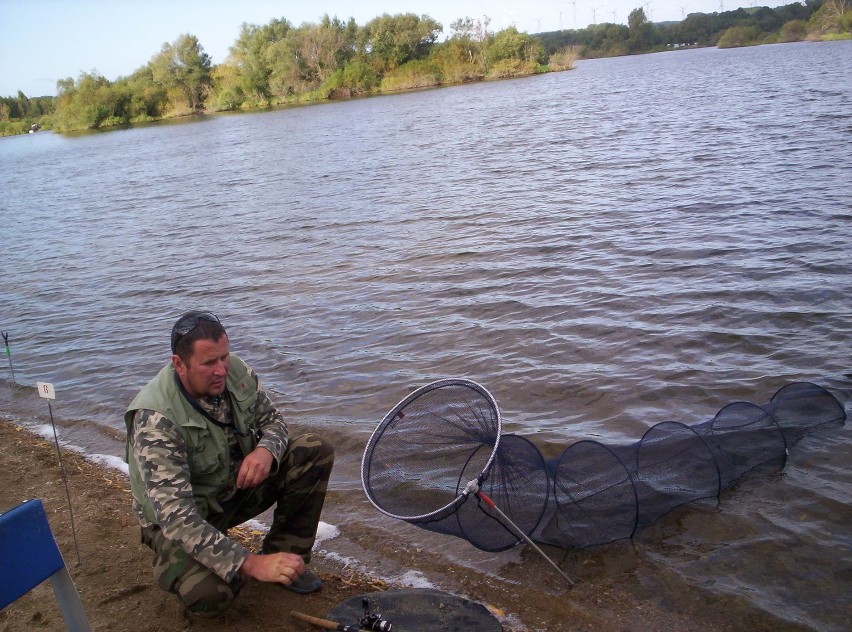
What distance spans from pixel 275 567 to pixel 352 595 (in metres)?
1.09

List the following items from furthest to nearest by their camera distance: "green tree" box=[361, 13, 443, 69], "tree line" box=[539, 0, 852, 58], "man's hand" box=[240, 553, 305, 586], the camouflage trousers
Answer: "tree line" box=[539, 0, 852, 58] < "green tree" box=[361, 13, 443, 69] < the camouflage trousers < "man's hand" box=[240, 553, 305, 586]

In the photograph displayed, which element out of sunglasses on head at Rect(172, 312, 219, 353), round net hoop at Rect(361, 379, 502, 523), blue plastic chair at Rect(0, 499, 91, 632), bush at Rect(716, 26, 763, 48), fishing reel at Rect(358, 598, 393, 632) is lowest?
bush at Rect(716, 26, 763, 48)

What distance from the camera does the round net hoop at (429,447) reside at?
497cm

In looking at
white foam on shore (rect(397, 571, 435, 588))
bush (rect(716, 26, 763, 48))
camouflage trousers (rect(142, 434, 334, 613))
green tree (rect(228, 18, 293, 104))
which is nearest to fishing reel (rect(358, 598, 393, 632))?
camouflage trousers (rect(142, 434, 334, 613))

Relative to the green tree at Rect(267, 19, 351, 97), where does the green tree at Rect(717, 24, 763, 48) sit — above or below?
below

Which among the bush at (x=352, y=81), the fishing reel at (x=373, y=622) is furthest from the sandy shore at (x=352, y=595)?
the bush at (x=352, y=81)

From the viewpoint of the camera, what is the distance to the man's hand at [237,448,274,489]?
4.38 meters

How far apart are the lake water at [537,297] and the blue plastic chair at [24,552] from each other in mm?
2836

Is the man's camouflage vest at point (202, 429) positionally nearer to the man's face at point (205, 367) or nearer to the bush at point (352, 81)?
the man's face at point (205, 367)

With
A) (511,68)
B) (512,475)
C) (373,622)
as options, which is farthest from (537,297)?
(511,68)

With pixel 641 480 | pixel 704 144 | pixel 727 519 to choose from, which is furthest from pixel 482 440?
pixel 704 144

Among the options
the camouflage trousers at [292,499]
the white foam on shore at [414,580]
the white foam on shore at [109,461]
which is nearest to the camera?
the camouflage trousers at [292,499]

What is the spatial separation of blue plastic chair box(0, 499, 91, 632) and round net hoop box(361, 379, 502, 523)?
1924 millimetres

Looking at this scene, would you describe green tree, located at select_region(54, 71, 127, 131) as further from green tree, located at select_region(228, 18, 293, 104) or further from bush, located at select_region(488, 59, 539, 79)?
bush, located at select_region(488, 59, 539, 79)
